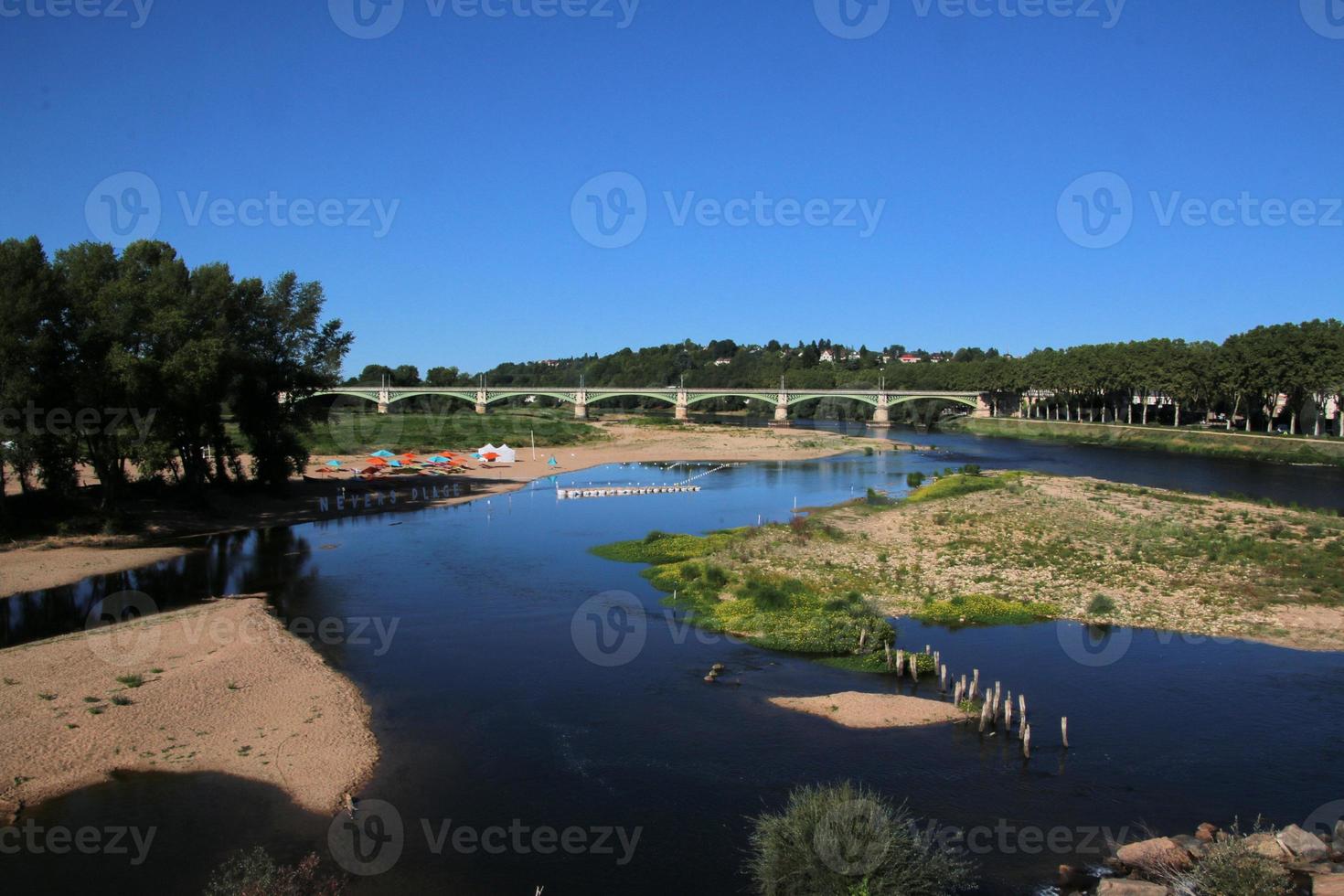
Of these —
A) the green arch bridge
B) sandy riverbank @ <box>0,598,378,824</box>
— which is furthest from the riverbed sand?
the green arch bridge

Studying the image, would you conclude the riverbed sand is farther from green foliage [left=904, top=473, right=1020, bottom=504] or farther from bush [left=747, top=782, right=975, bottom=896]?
green foliage [left=904, top=473, right=1020, bottom=504]

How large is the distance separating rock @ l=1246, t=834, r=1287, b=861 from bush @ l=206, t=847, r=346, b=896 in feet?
50.2

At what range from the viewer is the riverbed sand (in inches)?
834

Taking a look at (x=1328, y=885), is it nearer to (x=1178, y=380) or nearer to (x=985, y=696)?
(x=985, y=696)

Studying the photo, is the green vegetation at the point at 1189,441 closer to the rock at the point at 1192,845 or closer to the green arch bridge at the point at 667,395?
the green arch bridge at the point at 667,395

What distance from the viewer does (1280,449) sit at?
273ft

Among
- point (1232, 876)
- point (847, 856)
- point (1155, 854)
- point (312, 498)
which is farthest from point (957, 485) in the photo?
point (847, 856)

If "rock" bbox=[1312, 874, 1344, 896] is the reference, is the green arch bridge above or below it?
above

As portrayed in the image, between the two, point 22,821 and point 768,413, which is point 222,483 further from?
point 768,413

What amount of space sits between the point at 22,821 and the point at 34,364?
27.1 metres

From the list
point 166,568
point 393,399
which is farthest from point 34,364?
point 393,399

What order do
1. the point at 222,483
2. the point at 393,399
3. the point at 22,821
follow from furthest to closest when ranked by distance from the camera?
the point at 393,399 < the point at 222,483 < the point at 22,821

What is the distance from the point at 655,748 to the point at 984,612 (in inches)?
592

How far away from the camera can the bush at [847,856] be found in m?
13.3
